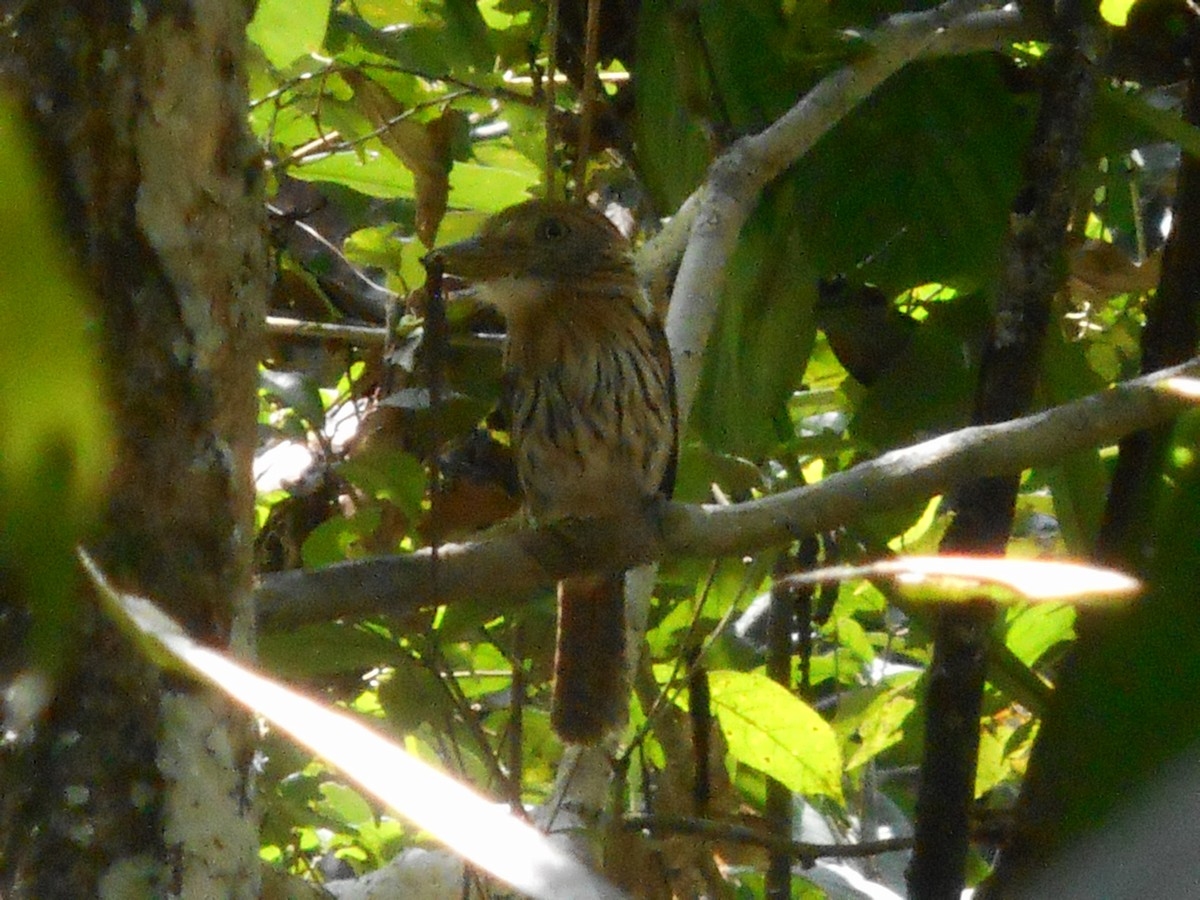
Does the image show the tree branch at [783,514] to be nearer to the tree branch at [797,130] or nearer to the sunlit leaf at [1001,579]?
the tree branch at [797,130]

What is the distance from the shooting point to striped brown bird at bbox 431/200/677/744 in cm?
272

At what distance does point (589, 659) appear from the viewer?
2.52m

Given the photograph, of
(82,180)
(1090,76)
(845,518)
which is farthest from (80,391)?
(1090,76)

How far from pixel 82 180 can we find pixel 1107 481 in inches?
57.5

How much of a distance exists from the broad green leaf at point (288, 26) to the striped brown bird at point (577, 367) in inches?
25.0

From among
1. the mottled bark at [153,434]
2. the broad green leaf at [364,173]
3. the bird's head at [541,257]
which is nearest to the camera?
the mottled bark at [153,434]

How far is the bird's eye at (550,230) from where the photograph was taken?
8.75ft

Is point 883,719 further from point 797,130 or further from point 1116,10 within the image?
point 1116,10

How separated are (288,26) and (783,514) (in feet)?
3.68

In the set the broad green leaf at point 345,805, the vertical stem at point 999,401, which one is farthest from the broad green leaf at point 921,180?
the broad green leaf at point 345,805

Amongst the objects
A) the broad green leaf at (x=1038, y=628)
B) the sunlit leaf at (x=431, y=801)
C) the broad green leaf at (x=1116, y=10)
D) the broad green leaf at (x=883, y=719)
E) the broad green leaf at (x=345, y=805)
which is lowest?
the broad green leaf at (x=345, y=805)

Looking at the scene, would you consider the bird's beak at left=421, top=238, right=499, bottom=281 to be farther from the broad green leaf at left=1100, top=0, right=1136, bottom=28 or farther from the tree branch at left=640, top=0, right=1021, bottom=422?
the broad green leaf at left=1100, top=0, right=1136, bottom=28

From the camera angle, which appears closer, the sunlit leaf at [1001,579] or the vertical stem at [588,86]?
the sunlit leaf at [1001,579]

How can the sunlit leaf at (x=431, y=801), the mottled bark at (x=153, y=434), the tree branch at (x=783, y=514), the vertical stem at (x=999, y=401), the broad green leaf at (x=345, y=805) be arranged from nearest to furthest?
the sunlit leaf at (x=431, y=801) → the mottled bark at (x=153, y=434) → the tree branch at (x=783, y=514) → the vertical stem at (x=999, y=401) → the broad green leaf at (x=345, y=805)
